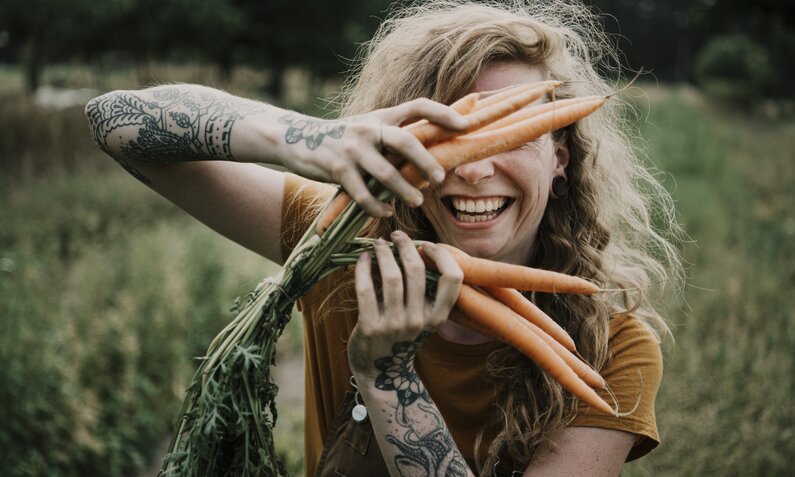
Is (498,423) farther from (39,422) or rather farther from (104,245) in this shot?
(104,245)

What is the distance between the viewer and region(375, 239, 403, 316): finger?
127 centimetres

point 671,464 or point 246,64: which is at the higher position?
point 671,464

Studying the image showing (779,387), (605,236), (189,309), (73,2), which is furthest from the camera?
(73,2)

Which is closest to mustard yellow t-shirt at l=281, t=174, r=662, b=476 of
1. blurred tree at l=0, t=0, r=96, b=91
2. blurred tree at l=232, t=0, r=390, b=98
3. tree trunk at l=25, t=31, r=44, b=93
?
blurred tree at l=0, t=0, r=96, b=91

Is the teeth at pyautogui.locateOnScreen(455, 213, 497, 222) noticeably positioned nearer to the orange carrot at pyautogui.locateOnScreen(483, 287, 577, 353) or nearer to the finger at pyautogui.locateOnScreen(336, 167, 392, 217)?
the orange carrot at pyautogui.locateOnScreen(483, 287, 577, 353)

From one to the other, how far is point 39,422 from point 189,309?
1.60 m

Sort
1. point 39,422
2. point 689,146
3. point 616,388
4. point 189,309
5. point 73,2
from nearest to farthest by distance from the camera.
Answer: point 616,388, point 39,422, point 189,309, point 73,2, point 689,146

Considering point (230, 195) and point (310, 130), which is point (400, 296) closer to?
point (310, 130)

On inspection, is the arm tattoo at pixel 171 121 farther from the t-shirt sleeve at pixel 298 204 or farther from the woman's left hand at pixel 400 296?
the woman's left hand at pixel 400 296

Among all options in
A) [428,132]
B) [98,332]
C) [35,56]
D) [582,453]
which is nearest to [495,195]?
[428,132]

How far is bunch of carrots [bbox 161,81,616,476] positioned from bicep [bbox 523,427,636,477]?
131 millimetres

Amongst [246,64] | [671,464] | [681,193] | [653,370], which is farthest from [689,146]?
[246,64]

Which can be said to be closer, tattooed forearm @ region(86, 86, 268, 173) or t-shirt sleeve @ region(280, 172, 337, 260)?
tattooed forearm @ region(86, 86, 268, 173)

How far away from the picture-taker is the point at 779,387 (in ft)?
12.9
